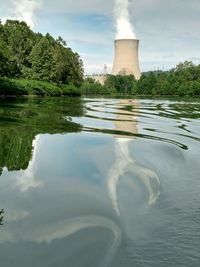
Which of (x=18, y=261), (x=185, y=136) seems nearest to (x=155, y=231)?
(x=18, y=261)

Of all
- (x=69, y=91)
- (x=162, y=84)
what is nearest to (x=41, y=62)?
(x=69, y=91)

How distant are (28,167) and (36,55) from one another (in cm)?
6290

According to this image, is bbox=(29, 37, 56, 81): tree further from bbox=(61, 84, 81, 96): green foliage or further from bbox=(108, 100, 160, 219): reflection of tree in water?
bbox=(108, 100, 160, 219): reflection of tree in water

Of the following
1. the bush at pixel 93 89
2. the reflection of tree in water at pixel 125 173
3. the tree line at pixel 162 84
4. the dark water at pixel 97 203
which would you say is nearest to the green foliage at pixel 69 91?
the bush at pixel 93 89

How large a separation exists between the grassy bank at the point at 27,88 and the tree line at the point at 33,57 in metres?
3.67

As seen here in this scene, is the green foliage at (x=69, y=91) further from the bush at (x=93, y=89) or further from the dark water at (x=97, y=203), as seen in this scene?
the dark water at (x=97, y=203)

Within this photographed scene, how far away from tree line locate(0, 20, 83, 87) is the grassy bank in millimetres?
3675

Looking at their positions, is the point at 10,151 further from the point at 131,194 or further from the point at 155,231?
the point at 155,231

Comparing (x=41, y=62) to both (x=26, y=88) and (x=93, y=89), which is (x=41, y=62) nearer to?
(x=26, y=88)

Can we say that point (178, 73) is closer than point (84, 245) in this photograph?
No

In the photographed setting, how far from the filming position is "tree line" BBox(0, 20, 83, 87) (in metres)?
71.4

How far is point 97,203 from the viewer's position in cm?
796

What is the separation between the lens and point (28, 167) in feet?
35.2

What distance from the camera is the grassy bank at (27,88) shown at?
51875 mm
